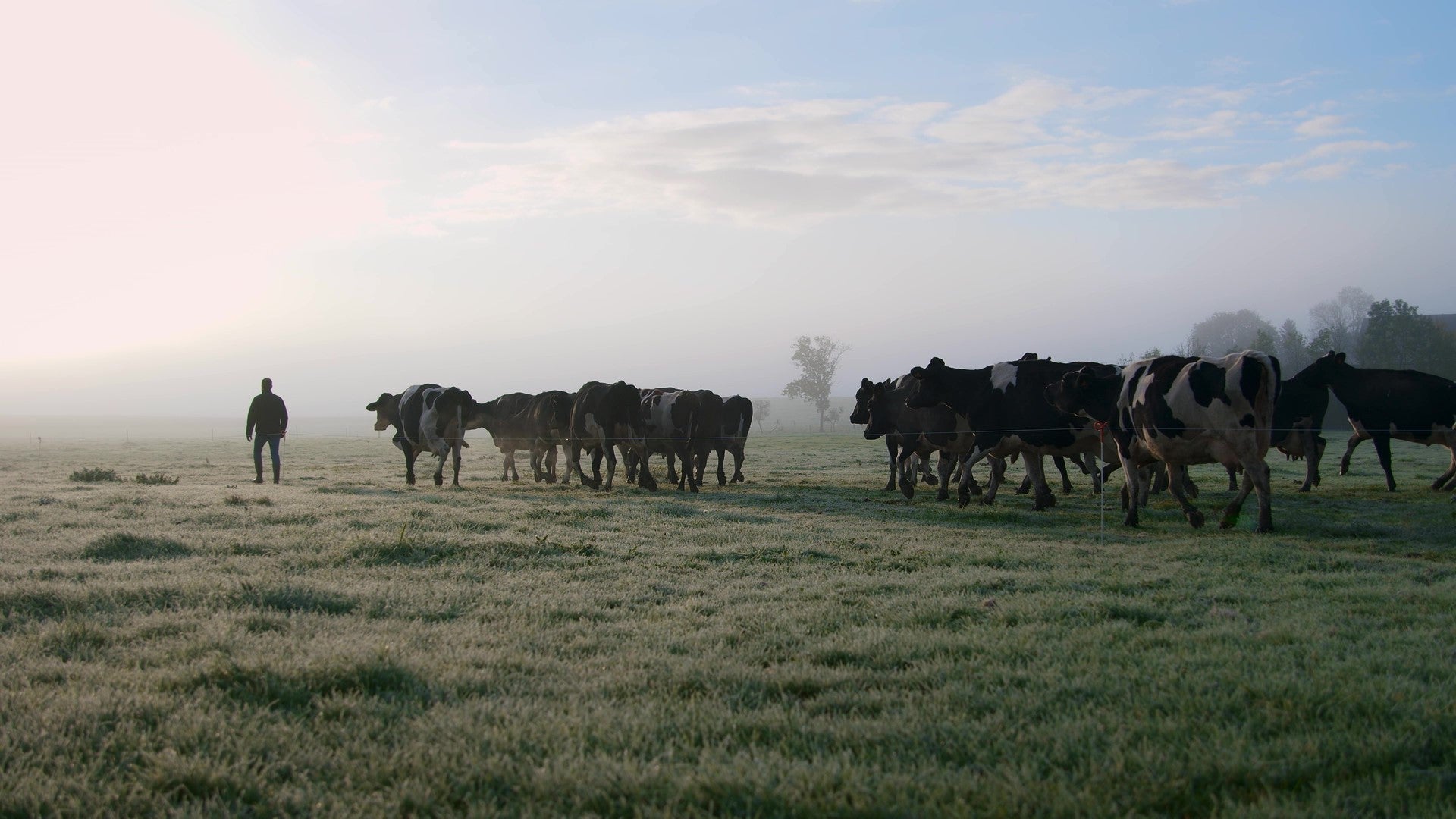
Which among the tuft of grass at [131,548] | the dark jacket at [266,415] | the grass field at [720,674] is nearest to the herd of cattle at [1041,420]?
the grass field at [720,674]

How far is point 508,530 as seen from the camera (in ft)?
37.8

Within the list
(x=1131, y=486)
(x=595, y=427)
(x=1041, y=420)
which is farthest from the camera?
(x=595, y=427)

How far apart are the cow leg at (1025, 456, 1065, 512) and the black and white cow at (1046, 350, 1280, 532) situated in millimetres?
1835

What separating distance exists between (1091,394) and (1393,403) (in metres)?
7.56

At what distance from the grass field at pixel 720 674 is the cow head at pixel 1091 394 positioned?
3347 mm

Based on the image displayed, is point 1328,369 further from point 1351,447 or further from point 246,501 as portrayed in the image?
point 246,501

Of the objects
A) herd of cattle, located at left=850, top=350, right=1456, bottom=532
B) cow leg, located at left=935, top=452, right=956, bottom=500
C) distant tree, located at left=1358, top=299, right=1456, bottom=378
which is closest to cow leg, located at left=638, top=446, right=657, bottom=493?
herd of cattle, located at left=850, top=350, right=1456, bottom=532

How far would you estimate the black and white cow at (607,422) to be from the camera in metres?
19.7

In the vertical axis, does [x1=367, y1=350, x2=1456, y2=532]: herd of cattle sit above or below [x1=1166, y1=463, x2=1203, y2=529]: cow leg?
above

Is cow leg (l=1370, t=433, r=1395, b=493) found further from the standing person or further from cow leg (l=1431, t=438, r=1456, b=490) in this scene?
the standing person

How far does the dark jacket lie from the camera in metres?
20.2

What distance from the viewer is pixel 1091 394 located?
13.9 meters

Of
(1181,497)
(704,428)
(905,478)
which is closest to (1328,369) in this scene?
(1181,497)

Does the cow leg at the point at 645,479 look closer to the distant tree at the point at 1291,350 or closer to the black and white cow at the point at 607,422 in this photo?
the black and white cow at the point at 607,422
